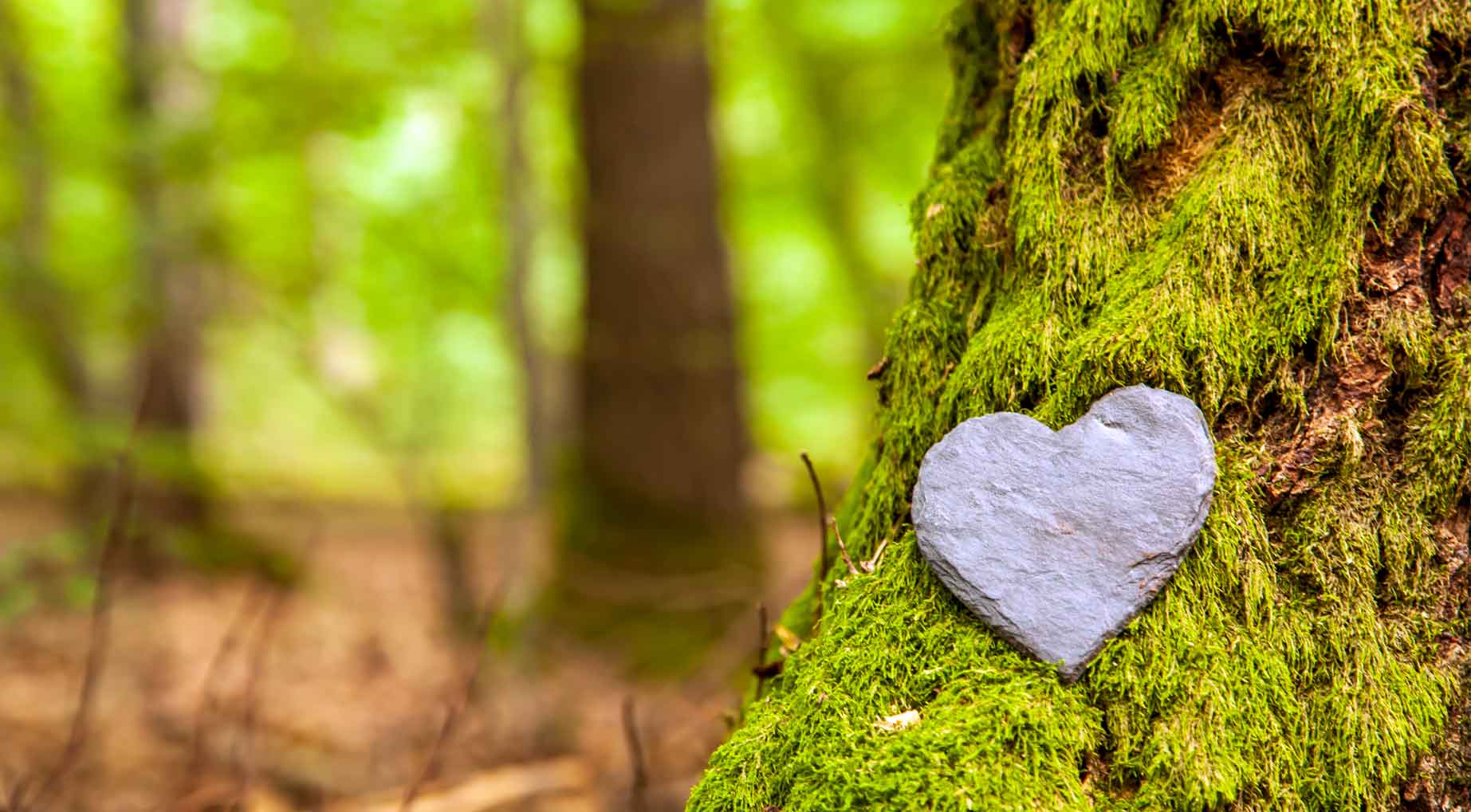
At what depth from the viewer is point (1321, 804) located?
40.4 inches

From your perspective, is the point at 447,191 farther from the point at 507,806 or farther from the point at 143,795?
the point at 507,806

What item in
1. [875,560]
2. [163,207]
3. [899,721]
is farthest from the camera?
[163,207]

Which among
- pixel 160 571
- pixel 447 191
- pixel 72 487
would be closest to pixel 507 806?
pixel 160 571

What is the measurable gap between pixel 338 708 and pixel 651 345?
2.59 metres

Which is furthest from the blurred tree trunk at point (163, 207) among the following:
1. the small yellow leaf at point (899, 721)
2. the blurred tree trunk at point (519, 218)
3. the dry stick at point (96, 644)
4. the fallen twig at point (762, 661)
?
the small yellow leaf at point (899, 721)

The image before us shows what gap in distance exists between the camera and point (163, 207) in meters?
4.45

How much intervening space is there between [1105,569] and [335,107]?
438 cm

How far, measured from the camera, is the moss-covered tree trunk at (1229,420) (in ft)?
3.32

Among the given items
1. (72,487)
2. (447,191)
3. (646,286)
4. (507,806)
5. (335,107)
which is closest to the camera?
(507,806)

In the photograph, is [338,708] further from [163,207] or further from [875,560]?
[875,560]

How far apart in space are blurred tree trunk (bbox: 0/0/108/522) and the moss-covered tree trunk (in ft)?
13.7

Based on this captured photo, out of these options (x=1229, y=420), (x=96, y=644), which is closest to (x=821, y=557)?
(x=1229, y=420)

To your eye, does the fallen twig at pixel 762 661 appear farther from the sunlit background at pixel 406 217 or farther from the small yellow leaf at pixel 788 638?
the sunlit background at pixel 406 217

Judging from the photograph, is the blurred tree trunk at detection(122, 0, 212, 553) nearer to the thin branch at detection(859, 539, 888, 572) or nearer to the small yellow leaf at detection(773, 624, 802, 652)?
the small yellow leaf at detection(773, 624, 802, 652)
